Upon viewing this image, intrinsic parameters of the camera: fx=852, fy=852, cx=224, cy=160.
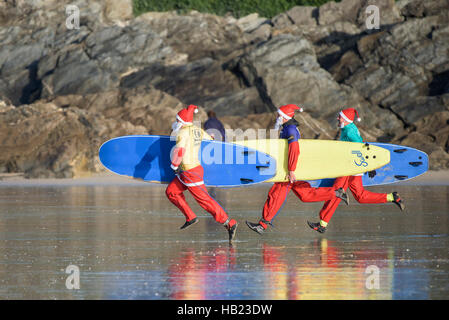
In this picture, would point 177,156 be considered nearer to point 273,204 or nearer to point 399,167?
point 273,204

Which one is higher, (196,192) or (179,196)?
(196,192)

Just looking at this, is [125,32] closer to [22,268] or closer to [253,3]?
[253,3]

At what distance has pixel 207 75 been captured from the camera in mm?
44812

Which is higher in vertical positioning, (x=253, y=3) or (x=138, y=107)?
(x=253, y=3)

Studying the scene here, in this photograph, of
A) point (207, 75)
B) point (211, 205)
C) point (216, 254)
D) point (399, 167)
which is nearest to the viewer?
point (216, 254)

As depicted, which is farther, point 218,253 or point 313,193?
point 313,193

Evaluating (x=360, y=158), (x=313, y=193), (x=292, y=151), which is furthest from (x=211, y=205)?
(x=360, y=158)

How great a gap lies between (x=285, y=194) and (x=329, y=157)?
70.9 inches

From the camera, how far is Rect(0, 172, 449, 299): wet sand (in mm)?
7094

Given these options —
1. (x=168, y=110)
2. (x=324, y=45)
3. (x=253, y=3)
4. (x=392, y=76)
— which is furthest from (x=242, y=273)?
(x=253, y=3)

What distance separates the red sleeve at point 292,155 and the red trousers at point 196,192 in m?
1.15

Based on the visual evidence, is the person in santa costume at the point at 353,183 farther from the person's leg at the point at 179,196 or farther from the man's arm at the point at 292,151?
the person's leg at the point at 179,196

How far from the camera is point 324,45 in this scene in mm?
49125
